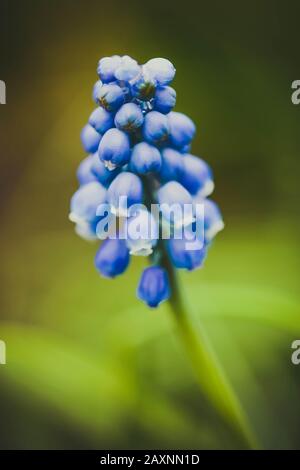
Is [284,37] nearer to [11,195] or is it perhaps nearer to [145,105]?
[145,105]

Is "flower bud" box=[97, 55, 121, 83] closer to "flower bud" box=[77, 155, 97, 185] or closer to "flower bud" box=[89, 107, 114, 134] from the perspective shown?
"flower bud" box=[89, 107, 114, 134]

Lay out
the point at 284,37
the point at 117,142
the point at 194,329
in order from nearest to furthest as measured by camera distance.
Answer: the point at 117,142 < the point at 194,329 < the point at 284,37

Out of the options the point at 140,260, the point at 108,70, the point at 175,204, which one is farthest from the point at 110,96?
the point at 140,260

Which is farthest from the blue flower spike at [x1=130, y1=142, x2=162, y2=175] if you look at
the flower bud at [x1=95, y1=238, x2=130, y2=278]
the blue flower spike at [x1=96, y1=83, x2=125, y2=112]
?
the flower bud at [x1=95, y1=238, x2=130, y2=278]

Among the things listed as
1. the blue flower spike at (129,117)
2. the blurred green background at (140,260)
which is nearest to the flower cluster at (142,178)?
the blue flower spike at (129,117)

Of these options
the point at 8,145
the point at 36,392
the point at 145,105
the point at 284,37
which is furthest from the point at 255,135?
the point at 36,392
